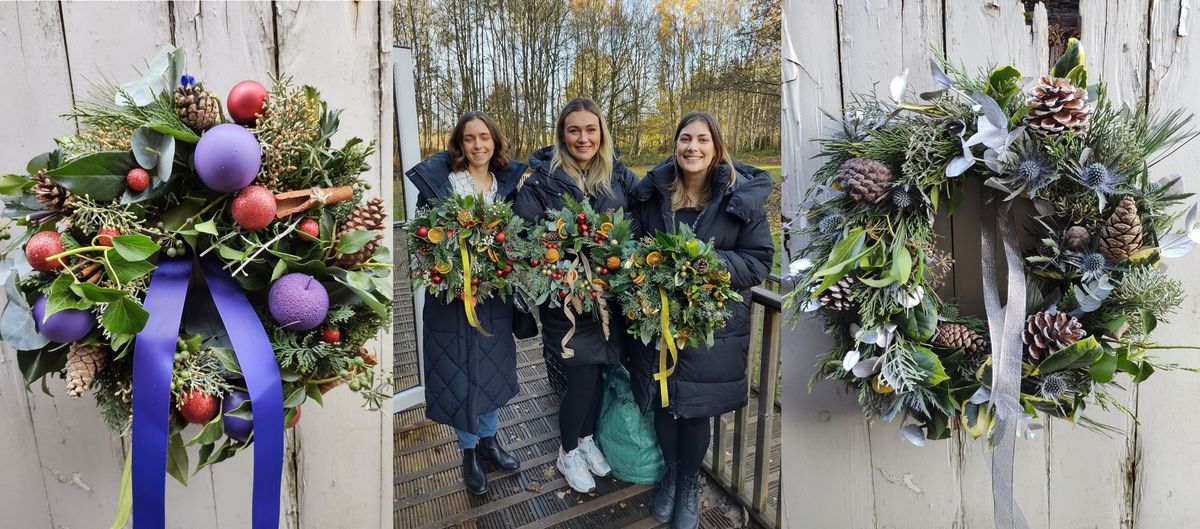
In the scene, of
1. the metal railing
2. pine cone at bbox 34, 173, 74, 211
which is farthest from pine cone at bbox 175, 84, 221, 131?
the metal railing

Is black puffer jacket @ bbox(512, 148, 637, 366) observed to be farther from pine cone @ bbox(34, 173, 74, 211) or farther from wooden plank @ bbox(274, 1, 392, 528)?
pine cone @ bbox(34, 173, 74, 211)

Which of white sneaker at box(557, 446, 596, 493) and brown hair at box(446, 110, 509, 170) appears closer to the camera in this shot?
brown hair at box(446, 110, 509, 170)

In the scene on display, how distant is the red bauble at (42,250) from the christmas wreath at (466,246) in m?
0.84

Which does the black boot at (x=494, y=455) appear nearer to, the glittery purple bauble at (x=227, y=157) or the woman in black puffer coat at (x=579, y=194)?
the woman in black puffer coat at (x=579, y=194)

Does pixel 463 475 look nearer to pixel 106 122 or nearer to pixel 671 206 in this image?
pixel 671 206

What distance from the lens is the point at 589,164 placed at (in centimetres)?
178

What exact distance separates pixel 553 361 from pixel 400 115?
120cm

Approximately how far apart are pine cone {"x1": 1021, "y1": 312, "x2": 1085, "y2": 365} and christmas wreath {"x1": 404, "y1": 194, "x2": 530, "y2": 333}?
39.4 inches

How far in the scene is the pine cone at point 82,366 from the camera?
1.77 ft

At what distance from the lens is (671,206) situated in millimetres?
1634

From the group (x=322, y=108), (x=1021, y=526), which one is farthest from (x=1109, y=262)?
(x=322, y=108)

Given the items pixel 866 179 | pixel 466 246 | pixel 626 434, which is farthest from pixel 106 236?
pixel 626 434

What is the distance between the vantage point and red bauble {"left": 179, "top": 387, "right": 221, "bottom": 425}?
1.91 feet

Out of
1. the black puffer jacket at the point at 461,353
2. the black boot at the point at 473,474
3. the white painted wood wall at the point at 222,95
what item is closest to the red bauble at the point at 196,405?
the white painted wood wall at the point at 222,95
